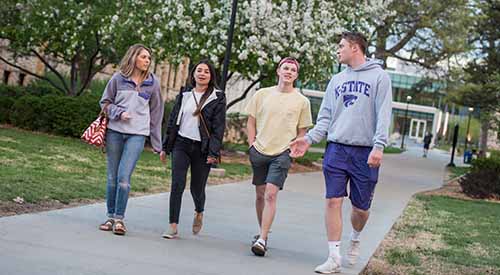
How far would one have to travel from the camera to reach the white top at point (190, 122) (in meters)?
7.78

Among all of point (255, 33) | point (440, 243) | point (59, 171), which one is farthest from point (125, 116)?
point (255, 33)

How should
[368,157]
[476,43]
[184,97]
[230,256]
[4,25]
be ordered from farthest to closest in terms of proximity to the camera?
[476,43] → [4,25] → [184,97] → [230,256] → [368,157]

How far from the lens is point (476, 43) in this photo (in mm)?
31625

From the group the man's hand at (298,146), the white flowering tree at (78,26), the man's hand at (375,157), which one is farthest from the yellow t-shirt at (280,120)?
the white flowering tree at (78,26)

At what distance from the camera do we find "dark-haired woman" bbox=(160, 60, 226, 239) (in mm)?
7754

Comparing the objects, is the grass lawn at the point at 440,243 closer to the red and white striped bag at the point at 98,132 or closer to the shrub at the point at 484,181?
the red and white striped bag at the point at 98,132

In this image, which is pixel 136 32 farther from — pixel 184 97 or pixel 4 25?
A: pixel 184 97

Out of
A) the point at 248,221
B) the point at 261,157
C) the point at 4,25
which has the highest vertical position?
the point at 4,25

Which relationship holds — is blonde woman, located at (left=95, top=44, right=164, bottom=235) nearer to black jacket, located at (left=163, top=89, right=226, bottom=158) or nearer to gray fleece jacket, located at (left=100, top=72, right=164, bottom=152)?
gray fleece jacket, located at (left=100, top=72, right=164, bottom=152)

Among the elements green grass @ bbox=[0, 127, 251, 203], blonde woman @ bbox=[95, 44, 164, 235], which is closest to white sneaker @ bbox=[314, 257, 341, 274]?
blonde woman @ bbox=[95, 44, 164, 235]

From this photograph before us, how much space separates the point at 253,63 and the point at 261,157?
549 inches

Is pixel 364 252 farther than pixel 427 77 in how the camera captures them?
No

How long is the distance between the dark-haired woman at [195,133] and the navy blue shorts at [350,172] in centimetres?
138

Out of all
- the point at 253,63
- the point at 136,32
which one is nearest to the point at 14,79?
the point at 136,32
